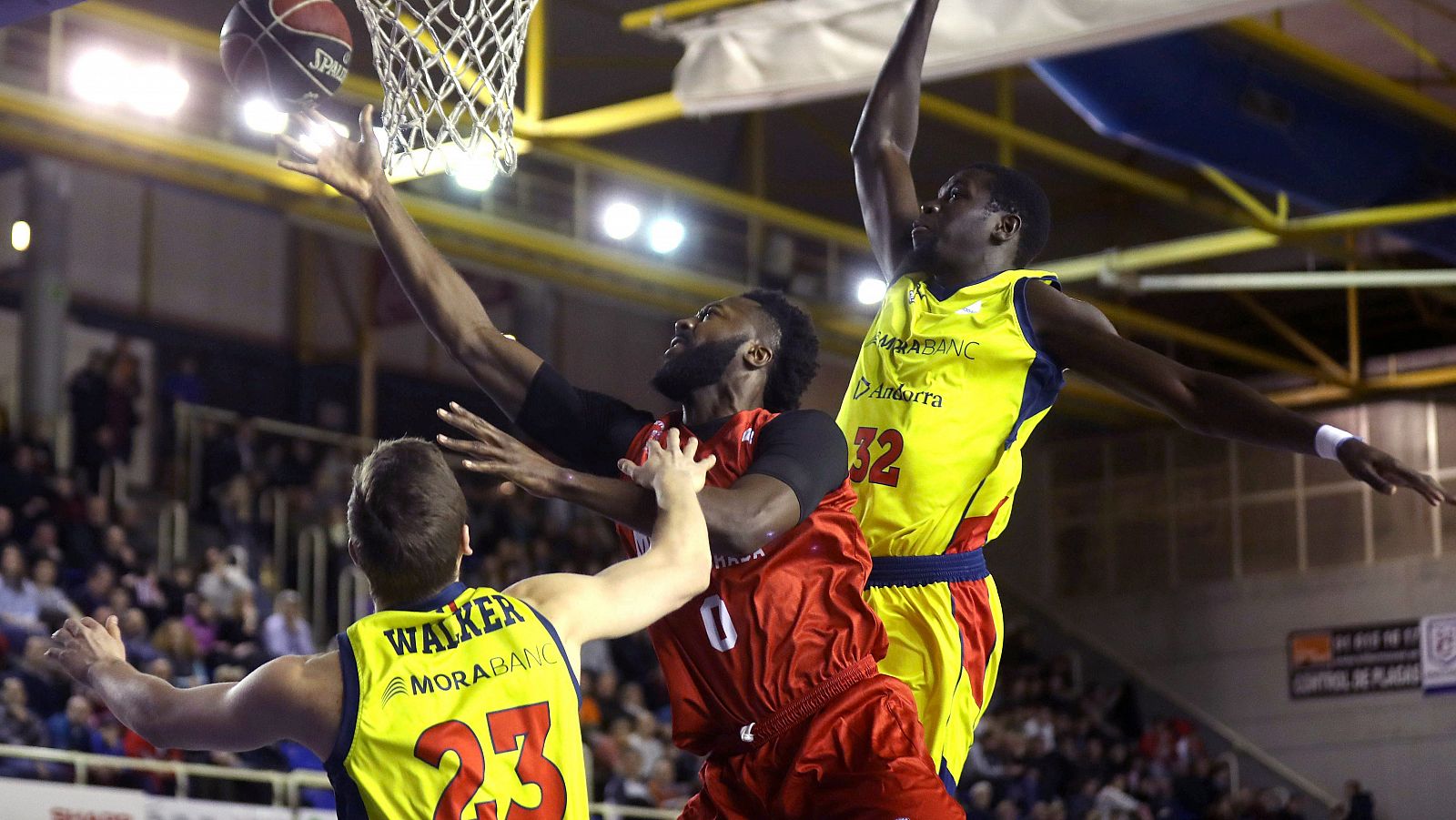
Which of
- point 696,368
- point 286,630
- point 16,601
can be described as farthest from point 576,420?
point 286,630

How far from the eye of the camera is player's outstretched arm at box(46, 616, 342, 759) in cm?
388

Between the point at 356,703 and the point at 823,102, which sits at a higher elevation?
the point at 823,102

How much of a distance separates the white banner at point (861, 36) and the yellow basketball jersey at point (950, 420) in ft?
12.0

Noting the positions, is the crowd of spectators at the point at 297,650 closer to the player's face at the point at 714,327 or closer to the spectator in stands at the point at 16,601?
the spectator in stands at the point at 16,601

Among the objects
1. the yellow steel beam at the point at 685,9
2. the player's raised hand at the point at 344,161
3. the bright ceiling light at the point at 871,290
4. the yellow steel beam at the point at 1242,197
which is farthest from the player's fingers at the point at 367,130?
the bright ceiling light at the point at 871,290

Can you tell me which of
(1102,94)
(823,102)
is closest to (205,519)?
(823,102)

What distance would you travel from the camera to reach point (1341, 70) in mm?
13133

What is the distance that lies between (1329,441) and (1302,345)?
68.1 ft

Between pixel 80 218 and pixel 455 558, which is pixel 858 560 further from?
pixel 80 218

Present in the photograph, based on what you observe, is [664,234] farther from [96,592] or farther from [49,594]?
[49,594]

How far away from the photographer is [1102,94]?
1120 centimetres

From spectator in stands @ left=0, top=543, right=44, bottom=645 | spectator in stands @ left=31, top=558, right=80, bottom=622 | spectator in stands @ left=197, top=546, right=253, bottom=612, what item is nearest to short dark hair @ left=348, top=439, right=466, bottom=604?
spectator in stands @ left=0, top=543, right=44, bottom=645

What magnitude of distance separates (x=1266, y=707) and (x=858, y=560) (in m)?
22.5

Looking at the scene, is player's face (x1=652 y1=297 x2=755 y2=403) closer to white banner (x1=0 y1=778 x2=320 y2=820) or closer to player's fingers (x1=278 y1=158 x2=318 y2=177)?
player's fingers (x1=278 y1=158 x2=318 y2=177)
